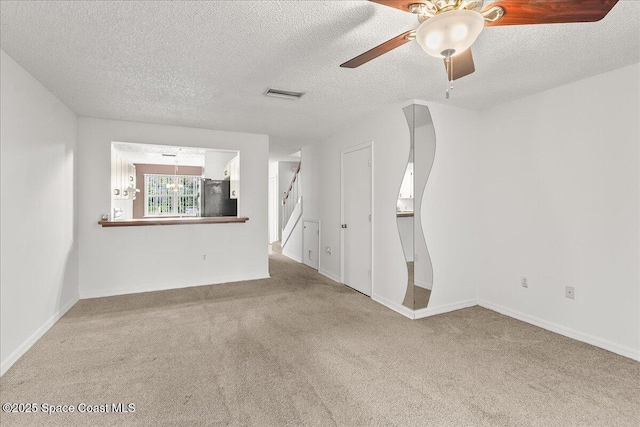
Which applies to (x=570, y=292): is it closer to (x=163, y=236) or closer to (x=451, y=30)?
(x=451, y=30)

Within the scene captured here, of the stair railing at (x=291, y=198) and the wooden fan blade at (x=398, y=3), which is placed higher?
the wooden fan blade at (x=398, y=3)

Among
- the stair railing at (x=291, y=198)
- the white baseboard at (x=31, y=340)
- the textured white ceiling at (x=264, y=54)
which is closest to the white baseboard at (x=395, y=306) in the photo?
the textured white ceiling at (x=264, y=54)

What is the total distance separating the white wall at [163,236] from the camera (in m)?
3.97

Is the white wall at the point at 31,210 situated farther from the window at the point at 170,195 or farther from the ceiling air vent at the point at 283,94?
the window at the point at 170,195

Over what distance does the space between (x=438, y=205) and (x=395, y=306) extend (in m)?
1.24

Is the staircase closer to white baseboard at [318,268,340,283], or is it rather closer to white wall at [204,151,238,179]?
white baseboard at [318,268,340,283]

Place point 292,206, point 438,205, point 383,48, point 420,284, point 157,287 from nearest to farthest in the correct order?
point 383,48 < point 420,284 < point 438,205 < point 157,287 < point 292,206

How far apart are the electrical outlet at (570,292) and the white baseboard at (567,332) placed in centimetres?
30

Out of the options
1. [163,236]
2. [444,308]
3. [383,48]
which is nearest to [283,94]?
[383,48]

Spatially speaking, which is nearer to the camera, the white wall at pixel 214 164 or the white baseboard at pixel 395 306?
→ the white baseboard at pixel 395 306

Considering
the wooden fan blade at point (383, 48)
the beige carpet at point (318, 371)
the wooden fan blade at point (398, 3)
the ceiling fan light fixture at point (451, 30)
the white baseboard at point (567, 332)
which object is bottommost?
the beige carpet at point (318, 371)

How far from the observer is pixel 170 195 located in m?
9.60

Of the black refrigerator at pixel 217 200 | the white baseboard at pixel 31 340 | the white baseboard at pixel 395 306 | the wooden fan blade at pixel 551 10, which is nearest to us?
the wooden fan blade at pixel 551 10

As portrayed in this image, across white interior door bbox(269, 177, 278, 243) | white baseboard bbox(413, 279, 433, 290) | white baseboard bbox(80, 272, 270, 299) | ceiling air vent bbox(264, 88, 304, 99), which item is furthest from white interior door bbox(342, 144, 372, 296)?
white interior door bbox(269, 177, 278, 243)
